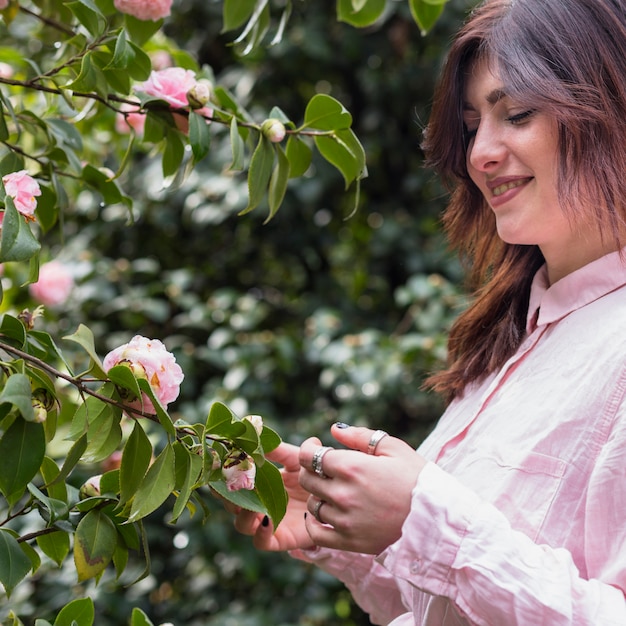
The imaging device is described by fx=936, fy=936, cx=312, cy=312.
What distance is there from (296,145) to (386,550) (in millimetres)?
471

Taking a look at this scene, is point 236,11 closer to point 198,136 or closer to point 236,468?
point 198,136

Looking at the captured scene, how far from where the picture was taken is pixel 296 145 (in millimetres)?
1053

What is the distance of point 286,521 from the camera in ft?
3.65

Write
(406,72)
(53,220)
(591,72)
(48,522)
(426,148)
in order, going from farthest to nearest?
(406,72), (426,148), (53,220), (591,72), (48,522)

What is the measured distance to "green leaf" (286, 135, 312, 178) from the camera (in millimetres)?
1050

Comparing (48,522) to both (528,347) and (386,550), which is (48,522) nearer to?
(386,550)

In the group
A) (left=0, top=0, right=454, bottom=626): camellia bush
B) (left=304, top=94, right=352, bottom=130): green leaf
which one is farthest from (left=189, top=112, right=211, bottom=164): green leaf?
(left=304, top=94, right=352, bottom=130): green leaf

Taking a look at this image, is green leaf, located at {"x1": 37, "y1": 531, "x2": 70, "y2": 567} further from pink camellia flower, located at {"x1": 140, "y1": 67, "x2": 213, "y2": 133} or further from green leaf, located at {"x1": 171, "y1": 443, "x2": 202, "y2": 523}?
pink camellia flower, located at {"x1": 140, "y1": 67, "x2": 213, "y2": 133}

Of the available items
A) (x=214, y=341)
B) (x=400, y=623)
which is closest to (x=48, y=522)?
(x=400, y=623)

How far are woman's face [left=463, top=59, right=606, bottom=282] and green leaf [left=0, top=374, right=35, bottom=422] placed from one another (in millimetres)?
513

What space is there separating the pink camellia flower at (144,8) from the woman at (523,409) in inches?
12.6

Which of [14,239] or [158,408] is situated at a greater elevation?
[14,239]

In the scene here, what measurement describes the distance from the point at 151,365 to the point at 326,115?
39 cm

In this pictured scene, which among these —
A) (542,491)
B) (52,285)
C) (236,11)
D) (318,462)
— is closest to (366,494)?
(318,462)
